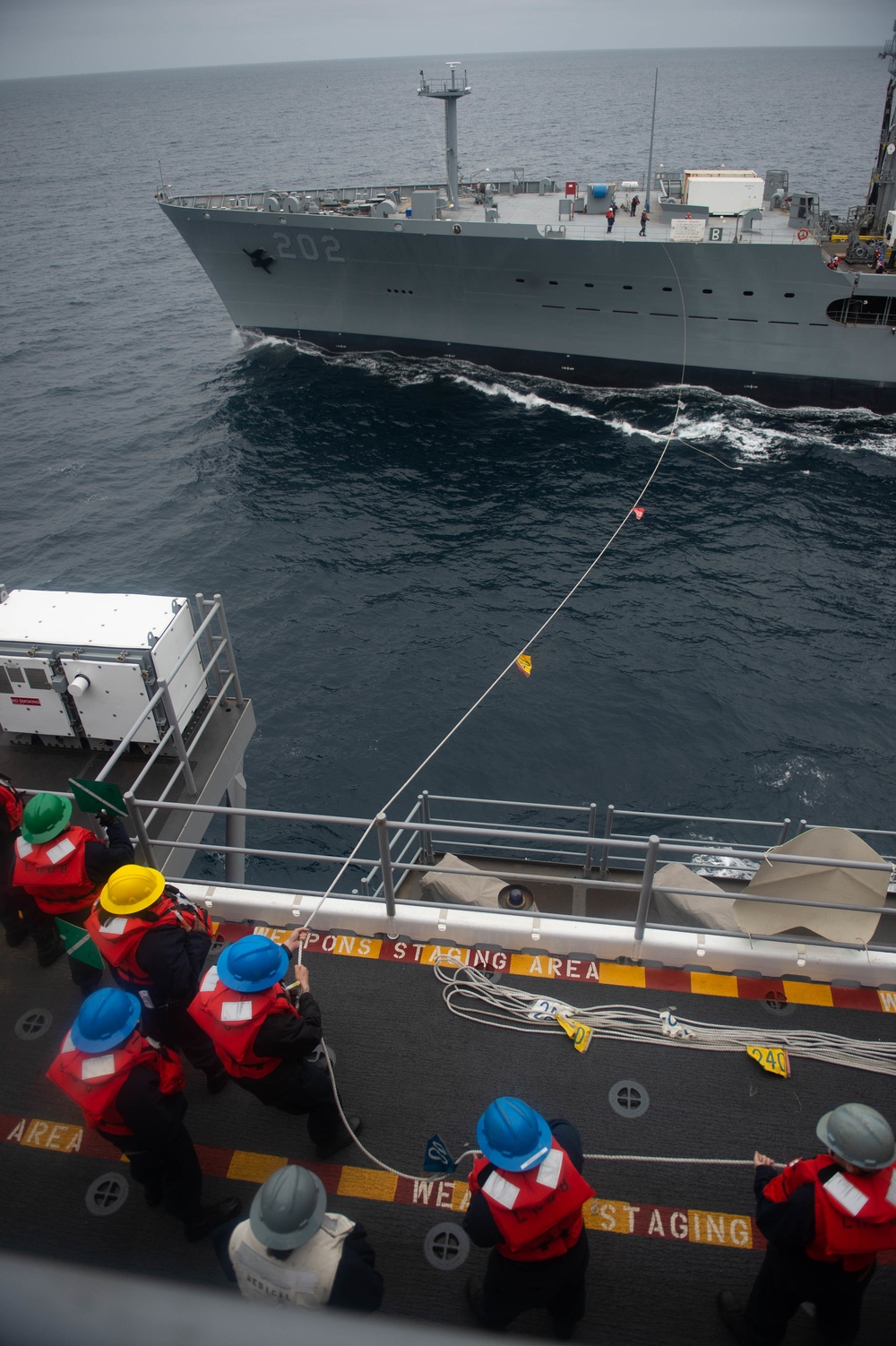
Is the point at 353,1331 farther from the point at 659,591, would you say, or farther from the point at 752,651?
the point at 659,591

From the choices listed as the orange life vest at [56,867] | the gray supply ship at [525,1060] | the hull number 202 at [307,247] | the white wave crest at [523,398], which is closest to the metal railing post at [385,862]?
the gray supply ship at [525,1060]

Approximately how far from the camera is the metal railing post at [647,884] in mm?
5297

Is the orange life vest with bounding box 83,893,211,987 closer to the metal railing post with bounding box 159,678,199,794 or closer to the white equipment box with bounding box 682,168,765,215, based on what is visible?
the metal railing post with bounding box 159,678,199,794

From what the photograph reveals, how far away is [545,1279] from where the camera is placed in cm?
392

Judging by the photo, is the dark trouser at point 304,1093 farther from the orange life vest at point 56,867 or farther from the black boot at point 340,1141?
the orange life vest at point 56,867

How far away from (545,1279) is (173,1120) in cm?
202

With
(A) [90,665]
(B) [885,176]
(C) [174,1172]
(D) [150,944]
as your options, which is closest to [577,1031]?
(C) [174,1172]

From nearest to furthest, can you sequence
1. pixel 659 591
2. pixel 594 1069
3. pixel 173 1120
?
pixel 173 1120
pixel 594 1069
pixel 659 591

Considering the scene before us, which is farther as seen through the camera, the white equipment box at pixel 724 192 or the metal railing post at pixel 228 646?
the white equipment box at pixel 724 192

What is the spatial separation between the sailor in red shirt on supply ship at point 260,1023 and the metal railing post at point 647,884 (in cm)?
227

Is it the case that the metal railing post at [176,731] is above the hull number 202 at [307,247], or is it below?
below

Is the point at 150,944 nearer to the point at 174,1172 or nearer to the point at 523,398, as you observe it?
the point at 174,1172

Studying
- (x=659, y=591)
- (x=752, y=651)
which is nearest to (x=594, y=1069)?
(x=752, y=651)

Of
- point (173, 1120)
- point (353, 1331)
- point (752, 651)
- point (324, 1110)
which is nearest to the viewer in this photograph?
point (353, 1331)
